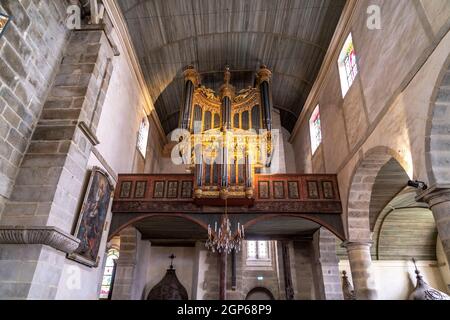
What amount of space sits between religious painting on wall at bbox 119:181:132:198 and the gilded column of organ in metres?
2.01

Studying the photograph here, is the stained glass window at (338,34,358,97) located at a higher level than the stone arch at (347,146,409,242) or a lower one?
higher

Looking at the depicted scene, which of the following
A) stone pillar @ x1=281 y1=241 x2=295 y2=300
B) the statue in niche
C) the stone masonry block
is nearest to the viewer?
the stone masonry block

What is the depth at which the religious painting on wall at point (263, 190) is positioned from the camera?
334 inches

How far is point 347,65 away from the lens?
870 cm

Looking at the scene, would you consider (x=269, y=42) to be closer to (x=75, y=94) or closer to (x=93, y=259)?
(x=75, y=94)

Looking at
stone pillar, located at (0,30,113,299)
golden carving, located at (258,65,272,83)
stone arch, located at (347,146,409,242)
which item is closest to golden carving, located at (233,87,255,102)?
golden carving, located at (258,65,272,83)

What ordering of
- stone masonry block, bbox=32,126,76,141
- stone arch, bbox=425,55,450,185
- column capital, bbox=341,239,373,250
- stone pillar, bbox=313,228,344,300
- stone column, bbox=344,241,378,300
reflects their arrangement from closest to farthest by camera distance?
stone arch, bbox=425,55,450,185 < stone masonry block, bbox=32,126,76,141 < stone column, bbox=344,241,378,300 < column capital, bbox=341,239,373,250 < stone pillar, bbox=313,228,344,300

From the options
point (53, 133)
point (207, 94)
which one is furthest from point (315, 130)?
point (53, 133)

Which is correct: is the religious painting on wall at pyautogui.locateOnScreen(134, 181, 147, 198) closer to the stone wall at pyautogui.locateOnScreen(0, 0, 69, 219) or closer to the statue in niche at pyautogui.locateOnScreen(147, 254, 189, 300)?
the stone wall at pyautogui.locateOnScreen(0, 0, 69, 219)

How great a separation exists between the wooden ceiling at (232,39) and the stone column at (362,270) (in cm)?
651

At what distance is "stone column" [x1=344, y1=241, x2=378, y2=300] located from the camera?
7.24m

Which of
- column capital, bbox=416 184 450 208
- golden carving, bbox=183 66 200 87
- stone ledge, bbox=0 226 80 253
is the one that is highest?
golden carving, bbox=183 66 200 87

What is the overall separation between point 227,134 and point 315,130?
13.5 ft

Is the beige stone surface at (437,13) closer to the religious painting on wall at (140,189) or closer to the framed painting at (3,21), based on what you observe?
the framed painting at (3,21)
